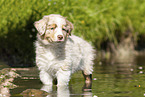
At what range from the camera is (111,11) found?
15.3m

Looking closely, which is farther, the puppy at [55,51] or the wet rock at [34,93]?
the puppy at [55,51]

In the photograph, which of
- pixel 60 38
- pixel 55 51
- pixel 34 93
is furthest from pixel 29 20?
pixel 34 93

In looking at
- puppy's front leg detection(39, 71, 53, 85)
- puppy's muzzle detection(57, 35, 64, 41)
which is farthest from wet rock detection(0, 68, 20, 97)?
puppy's muzzle detection(57, 35, 64, 41)

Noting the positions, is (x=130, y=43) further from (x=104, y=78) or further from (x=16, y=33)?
(x=104, y=78)

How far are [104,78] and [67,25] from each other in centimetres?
193

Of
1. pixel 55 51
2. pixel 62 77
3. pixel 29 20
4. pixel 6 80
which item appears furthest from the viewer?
pixel 29 20

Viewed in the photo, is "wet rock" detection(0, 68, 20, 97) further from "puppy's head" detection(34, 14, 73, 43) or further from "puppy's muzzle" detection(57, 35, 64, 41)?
"puppy's muzzle" detection(57, 35, 64, 41)

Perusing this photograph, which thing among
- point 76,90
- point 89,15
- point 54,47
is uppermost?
point 89,15

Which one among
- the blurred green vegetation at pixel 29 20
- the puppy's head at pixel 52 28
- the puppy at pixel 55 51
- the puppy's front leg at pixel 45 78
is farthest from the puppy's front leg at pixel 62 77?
the blurred green vegetation at pixel 29 20

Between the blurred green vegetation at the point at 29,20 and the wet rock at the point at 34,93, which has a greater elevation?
the blurred green vegetation at the point at 29,20

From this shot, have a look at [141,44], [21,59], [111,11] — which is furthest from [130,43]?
[21,59]

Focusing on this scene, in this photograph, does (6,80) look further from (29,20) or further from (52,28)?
(29,20)

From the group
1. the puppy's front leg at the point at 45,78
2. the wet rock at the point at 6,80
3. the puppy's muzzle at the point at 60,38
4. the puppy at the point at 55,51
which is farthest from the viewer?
the puppy's front leg at the point at 45,78

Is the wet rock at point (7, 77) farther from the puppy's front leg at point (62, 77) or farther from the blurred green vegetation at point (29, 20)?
the blurred green vegetation at point (29, 20)
